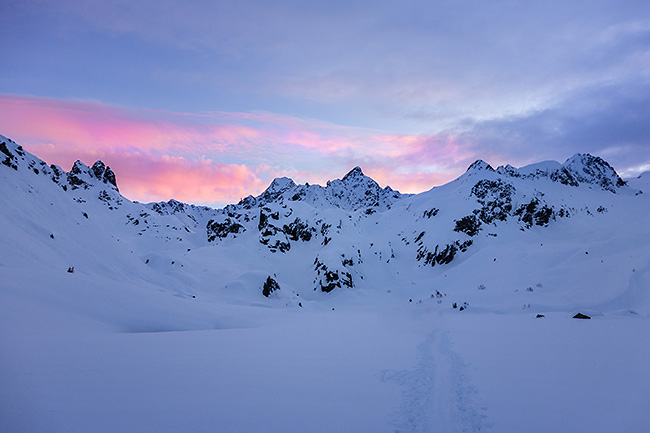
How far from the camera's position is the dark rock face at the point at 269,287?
93.2 feet

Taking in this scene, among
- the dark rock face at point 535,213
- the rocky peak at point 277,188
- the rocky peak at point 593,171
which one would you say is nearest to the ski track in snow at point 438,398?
the dark rock face at point 535,213

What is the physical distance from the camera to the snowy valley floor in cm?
390

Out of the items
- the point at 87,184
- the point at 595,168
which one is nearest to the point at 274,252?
the point at 87,184

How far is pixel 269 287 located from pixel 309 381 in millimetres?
24204

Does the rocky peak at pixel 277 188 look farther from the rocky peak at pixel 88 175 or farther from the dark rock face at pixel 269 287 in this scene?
the dark rock face at pixel 269 287

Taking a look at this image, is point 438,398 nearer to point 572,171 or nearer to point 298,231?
point 298,231

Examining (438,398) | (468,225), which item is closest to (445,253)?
(468,225)

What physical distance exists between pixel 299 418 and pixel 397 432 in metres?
1.42

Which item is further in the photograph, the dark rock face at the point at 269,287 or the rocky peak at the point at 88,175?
the rocky peak at the point at 88,175

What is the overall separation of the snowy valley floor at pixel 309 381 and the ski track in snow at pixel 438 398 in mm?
29

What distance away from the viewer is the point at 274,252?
4444cm

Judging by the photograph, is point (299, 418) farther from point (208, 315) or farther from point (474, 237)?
point (474, 237)

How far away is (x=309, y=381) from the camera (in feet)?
18.1

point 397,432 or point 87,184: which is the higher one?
point 87,184
